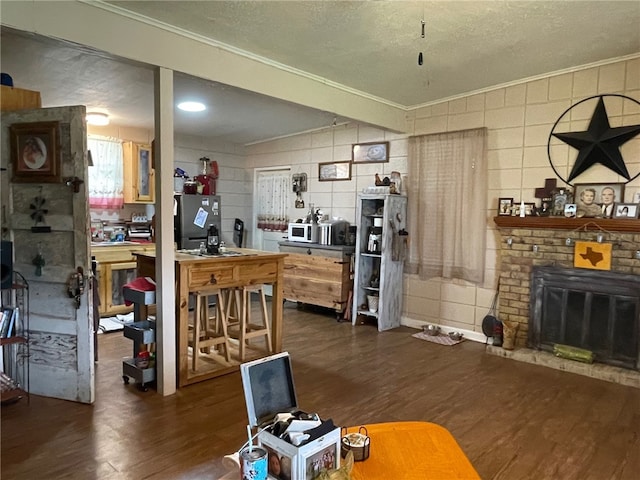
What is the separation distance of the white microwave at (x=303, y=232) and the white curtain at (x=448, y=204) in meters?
1.24

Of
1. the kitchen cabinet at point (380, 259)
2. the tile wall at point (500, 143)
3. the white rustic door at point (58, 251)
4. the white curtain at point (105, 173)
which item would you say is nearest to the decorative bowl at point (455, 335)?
the tile wall at point (500, 143)

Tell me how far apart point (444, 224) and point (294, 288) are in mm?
2120

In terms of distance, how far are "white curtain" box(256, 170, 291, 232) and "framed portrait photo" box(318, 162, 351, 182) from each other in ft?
2.25

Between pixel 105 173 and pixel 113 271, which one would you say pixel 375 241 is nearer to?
pixel 113 271

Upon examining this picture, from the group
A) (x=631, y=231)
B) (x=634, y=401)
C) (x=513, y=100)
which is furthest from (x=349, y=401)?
(x=513, y=100)

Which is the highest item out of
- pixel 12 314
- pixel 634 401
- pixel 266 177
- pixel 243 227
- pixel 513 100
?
pixel 513 100

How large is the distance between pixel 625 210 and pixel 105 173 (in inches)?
219

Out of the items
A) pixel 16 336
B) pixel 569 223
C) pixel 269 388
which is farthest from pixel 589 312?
pixel 16 336

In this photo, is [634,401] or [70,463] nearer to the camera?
[70,463]

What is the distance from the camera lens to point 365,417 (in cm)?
285

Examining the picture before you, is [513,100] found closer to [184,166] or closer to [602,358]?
[602,358]

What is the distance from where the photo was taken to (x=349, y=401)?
3.10 metres

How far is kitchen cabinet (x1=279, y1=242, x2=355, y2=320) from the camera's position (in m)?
5.31

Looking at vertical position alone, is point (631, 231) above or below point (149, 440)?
above
